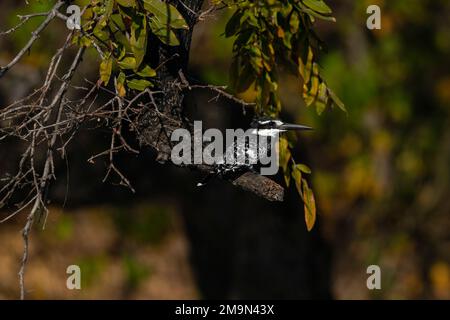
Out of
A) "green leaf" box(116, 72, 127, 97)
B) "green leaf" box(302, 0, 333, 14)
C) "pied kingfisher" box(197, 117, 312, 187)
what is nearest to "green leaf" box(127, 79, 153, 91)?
"green leaf" box(116, 72, 127, 97)

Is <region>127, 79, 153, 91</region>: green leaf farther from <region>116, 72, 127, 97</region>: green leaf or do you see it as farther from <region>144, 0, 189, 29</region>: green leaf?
<region>144, 0, 189, 29</region>: green leaf

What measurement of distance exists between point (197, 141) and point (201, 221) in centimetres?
475

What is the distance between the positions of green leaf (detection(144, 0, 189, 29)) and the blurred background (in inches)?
153

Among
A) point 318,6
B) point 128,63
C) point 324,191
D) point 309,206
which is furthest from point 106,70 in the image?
point 324,191

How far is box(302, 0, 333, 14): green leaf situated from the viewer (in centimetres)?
363

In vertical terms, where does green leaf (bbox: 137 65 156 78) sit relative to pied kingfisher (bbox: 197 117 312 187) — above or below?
above

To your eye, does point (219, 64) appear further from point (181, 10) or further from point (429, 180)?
point (181, 10)

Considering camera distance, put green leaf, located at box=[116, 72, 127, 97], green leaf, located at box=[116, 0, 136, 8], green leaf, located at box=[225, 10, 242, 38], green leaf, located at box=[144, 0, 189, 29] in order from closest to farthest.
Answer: green leaf, located at box=[116, 0, 136, 8] < green leaf, located at box=[144, 0, 189, 29] < green leaf, located at box=[116, 72, 127, 97] < green leaf, located at box=[225, 10, 242, 38]

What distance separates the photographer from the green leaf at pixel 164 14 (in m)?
3.32

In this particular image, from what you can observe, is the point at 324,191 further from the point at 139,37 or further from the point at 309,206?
the point at 139,37

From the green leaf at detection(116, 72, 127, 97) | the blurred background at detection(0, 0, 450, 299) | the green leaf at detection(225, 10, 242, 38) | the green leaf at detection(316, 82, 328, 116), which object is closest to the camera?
the green leaf at detection(116, 72, 127, 97)

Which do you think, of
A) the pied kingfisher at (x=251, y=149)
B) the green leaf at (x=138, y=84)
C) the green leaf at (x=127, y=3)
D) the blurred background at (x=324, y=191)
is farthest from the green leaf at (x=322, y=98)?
the blurred background at (x=324, y=191)

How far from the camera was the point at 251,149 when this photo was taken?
379cm

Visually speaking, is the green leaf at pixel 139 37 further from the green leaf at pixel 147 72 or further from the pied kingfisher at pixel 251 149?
the pied kingfisher at pixel 251 149
